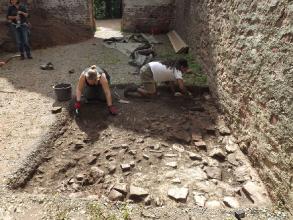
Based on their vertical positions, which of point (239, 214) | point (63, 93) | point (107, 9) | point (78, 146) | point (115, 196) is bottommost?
point (107, 9)

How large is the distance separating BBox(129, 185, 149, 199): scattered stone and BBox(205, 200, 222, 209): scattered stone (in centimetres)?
76

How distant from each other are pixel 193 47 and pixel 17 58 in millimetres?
5041

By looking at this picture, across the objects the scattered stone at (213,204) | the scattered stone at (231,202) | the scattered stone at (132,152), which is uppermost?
the scattered stone at (231,202)

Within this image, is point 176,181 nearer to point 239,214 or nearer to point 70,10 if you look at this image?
point 239,214

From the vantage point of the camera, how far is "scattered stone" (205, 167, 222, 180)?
4.11 m

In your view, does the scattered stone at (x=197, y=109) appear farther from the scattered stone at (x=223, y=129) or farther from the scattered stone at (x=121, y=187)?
the scattered stone at (x=121, y=187)

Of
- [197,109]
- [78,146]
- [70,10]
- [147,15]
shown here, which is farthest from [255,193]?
[147,15]

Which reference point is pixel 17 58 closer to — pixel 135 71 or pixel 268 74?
pixel 135 71

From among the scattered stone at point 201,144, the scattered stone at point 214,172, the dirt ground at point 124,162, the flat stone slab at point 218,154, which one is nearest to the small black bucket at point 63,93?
the dirt ground at point 124,162

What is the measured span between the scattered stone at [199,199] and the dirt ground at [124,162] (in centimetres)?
1

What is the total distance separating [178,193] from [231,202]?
64 cm

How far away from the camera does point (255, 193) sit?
3.71m

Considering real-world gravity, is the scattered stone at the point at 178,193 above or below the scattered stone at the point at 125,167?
above

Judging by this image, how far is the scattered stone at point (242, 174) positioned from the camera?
404cm
